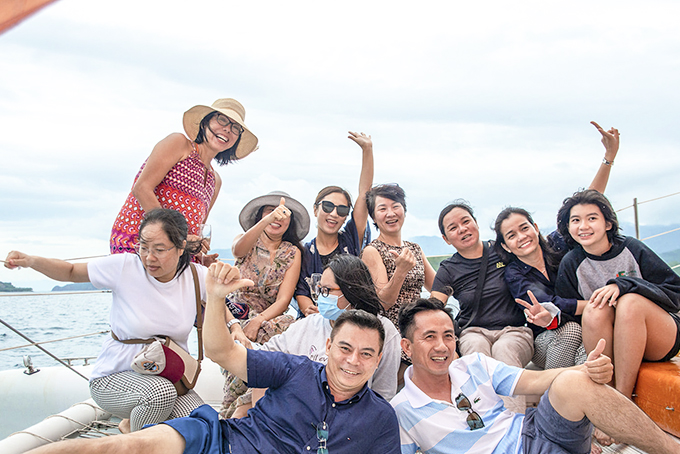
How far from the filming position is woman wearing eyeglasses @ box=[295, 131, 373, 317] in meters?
3.50

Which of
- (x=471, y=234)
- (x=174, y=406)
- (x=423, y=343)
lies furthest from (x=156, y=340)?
(x=471, y=234)

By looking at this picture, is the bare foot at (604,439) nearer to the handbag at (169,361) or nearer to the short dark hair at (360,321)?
the short dark hair at (360,321)

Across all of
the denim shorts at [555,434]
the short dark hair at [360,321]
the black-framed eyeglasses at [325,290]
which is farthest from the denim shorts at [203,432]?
the denim shorts at [555,434]

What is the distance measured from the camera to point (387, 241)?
3562 mm

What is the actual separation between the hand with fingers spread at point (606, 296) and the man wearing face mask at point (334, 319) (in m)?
1.14

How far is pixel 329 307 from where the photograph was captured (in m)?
2.62

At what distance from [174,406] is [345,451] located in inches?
48.5

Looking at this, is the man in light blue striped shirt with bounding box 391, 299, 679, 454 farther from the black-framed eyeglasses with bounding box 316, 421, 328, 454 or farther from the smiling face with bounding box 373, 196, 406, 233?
the smiling face with bounding box 373, 196, 406, 233

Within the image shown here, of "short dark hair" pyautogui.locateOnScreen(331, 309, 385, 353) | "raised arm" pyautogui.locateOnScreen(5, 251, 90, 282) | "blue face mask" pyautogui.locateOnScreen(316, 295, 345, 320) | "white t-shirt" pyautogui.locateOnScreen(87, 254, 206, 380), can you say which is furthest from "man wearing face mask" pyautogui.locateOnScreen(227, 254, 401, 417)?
"raised arm" pyautogui.locateOnScreen(5, 251, 90, 282)

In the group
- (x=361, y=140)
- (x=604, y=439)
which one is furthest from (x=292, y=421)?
(x=361, y=140)

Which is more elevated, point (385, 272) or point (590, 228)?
point (590, 228)

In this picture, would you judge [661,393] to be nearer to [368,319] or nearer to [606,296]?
[606,296]

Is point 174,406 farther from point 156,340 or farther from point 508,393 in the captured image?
point 508,393

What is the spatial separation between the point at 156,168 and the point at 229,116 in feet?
2.05
